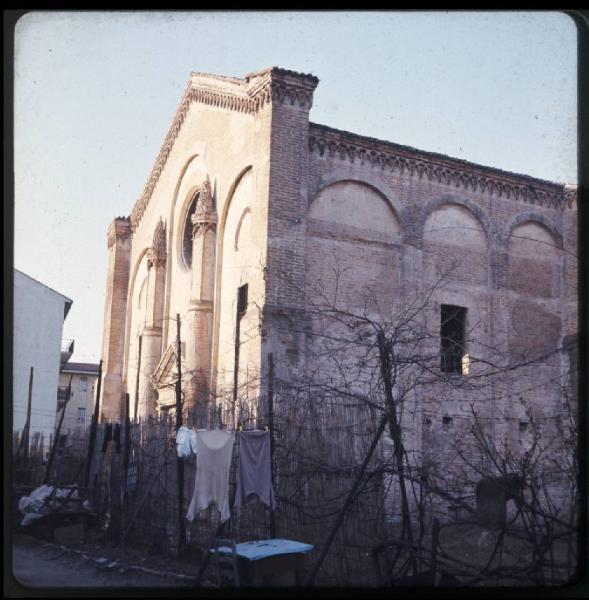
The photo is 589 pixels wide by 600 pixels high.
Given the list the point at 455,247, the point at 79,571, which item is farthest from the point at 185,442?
the point at 455,247

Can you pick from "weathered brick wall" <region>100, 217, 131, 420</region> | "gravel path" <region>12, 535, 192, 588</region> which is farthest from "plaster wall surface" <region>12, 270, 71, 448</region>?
"gravel path" <region>12, 535, 192, 588</region>

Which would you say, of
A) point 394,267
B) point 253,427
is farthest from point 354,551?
point 394,267

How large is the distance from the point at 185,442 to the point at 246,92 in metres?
8.91

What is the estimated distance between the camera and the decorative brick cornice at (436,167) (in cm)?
1805

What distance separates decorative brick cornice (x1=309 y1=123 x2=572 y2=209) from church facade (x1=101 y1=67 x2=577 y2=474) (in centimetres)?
3

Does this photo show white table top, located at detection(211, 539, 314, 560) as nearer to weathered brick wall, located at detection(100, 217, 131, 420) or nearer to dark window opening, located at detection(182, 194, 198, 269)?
dark window opening, located at detection(182, 194, 198, 269)

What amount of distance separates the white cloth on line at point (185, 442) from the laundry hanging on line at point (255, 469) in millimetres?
889

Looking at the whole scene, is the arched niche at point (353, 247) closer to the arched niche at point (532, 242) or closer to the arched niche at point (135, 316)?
the arched niche at point (532, 242)

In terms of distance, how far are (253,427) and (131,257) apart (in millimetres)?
15122

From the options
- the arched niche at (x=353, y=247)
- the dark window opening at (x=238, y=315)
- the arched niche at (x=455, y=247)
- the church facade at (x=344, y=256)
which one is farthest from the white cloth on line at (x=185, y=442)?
the arched niche at (x=455, y=247)

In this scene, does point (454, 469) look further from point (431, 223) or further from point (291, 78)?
point (291, 78)

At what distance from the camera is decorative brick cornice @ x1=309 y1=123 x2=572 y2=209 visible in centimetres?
1805

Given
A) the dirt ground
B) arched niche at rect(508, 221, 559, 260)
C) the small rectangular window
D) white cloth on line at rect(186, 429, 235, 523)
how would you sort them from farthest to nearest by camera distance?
1. arched niche at rect(508, 221, 559, 260)
2. the small rectangular window
3. white cloth on line at rect(186, 429, 235, 523)
4. the dirt ground

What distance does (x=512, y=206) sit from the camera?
803 inches
